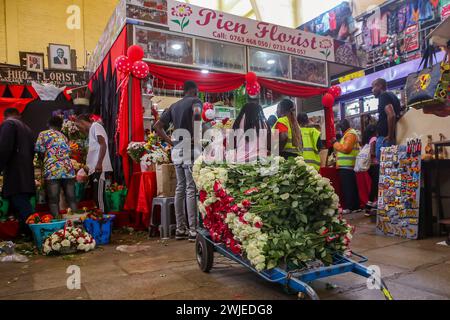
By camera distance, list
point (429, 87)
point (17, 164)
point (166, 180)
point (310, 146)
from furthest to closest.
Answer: point (310, 146) < point (166, 180) < point (17, 164) < point (429, 87)

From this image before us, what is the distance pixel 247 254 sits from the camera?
2410 millimetres

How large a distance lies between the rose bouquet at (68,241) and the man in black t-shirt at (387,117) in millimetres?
4142

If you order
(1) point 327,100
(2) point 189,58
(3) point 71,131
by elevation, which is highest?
(2) point 189,58

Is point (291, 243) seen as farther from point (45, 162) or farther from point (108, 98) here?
point (108, 98)

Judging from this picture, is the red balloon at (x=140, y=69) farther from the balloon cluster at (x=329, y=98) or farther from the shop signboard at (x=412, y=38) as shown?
the shop signboard at (x=412, y=38)

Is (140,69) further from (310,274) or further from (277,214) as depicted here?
(310,274)

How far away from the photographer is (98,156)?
549cm

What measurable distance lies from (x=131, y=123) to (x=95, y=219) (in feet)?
6.85

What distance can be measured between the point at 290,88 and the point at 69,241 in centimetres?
622

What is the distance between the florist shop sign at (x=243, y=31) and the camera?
22.9 ft

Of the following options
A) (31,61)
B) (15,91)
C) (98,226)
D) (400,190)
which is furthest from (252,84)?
(31,61)

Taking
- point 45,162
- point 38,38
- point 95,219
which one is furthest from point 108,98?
point 38,38

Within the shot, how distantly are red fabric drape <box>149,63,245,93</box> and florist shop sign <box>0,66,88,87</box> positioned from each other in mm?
3542

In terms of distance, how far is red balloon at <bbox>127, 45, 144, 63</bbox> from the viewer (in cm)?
594
